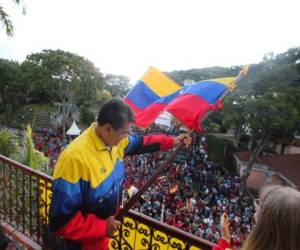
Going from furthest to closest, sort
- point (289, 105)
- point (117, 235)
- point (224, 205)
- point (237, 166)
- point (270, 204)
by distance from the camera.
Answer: point (237, 166) → point (289, 105) → point (224, 205) → point (117, 235) → point (270, 204)

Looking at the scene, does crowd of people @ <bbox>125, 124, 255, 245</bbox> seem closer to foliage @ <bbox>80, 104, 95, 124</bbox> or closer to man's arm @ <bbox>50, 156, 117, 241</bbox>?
man's arm @ <bbox>50, 156, 117, 241</bbox>

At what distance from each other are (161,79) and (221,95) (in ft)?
4.78

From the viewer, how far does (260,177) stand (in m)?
23.0

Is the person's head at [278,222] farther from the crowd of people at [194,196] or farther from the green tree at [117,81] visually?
the green tree at [117,81]

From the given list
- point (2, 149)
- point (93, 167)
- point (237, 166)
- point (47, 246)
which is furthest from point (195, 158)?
point (93, 167)

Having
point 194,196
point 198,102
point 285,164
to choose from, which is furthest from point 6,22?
point 285,164

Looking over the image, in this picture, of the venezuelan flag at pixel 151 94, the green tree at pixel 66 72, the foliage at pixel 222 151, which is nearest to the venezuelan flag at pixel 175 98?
the venezuelan flag at pixel 151 94

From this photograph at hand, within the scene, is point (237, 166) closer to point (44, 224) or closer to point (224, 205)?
point (224, 205)

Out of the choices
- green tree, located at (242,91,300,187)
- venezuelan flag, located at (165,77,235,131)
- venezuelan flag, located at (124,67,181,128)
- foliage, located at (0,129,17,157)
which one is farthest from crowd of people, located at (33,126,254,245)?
venezuelan flag, located at (165,77,235,131)

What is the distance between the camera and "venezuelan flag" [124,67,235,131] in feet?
10.3

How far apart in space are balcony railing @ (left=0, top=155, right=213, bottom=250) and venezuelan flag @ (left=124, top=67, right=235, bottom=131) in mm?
991

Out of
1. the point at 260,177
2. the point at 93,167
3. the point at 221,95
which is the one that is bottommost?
the point at 260,177

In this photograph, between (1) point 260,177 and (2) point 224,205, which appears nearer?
Answer: (2) point 224,205

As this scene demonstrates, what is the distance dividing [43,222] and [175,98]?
6.65 feet
